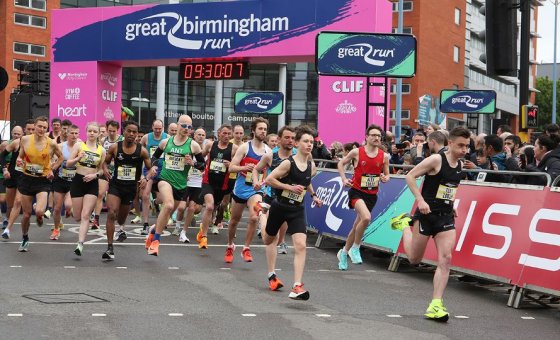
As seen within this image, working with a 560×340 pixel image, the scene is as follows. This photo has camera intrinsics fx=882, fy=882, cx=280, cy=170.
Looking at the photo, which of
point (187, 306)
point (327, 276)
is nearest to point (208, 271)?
point (327, 276)

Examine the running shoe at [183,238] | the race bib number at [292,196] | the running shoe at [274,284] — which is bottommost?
the running shoe at [183,238]

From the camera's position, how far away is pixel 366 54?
54.1 feet

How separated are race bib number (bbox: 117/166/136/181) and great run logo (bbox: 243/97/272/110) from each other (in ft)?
45.9

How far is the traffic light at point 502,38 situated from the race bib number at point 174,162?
484 centimetres

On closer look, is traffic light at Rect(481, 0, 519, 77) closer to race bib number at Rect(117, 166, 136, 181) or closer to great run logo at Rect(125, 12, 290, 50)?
race bib number at Rect(117, 166, 136, 181)

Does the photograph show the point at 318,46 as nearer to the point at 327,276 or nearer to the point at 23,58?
the point at 327,276

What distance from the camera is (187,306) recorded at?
846 centimetres

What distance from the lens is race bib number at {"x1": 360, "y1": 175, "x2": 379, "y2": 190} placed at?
12406 mm

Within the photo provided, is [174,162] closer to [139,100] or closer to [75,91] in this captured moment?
[75,91]

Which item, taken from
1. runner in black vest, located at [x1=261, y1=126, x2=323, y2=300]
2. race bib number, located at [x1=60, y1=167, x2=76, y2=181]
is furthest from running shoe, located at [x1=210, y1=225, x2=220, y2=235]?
runner in black vest, located at [x1=261, y1=126, x2=323, y2=300]

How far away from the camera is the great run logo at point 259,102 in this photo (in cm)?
2638

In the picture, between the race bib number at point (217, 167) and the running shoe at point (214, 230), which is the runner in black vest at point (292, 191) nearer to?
the race bib number at point (217, 167)

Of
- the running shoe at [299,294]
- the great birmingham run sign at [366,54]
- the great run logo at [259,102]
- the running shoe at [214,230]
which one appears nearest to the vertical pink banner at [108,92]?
the great run logo at [259,102]

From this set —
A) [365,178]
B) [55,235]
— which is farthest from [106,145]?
[365,178]
